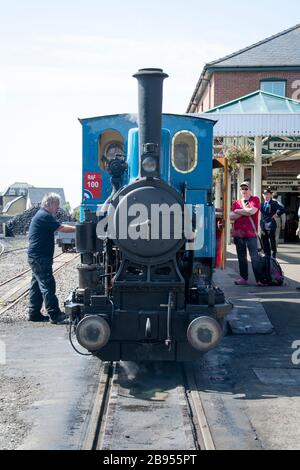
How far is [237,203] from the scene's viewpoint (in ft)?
37.9

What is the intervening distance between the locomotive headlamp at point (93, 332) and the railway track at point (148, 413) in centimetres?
44

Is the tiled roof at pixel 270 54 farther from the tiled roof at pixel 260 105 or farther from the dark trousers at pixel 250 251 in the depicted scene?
the dark trousers at pixel 250 251

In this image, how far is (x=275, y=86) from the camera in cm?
2941

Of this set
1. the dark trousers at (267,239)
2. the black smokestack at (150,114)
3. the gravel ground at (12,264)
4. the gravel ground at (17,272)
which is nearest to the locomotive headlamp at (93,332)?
the black smokestack at (150,114)

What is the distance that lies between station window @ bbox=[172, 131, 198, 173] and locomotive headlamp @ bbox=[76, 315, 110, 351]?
2653mm

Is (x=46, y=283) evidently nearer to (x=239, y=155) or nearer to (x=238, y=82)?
(x=239, y=155)

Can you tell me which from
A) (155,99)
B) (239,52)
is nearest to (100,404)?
(155,99)

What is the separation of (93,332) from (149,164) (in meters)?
1.68

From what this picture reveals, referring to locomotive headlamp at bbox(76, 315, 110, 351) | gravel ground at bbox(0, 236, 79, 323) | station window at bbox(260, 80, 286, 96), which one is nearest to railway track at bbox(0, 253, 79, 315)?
gravel ground at bbox(0, 236, 79, 323)

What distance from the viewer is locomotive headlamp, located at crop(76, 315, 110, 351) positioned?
5.92 metres

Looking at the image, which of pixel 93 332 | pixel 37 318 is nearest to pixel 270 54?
pixel 37 318

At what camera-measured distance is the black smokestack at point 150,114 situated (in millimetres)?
6156

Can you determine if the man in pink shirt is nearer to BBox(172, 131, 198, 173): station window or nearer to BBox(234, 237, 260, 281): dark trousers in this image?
BBox(234, 237, 260, 281): dark trousers

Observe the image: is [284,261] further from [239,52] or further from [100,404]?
[239,52]
